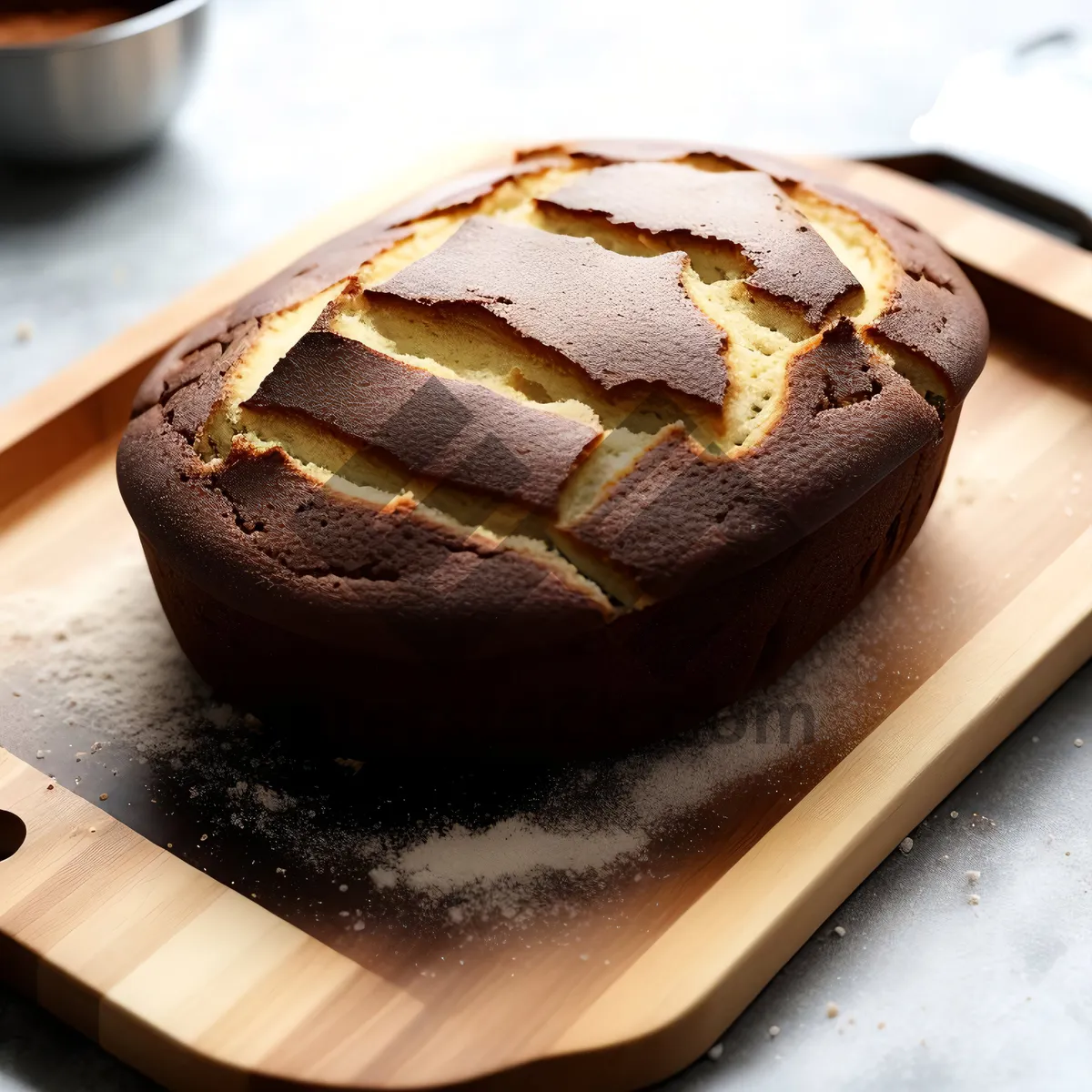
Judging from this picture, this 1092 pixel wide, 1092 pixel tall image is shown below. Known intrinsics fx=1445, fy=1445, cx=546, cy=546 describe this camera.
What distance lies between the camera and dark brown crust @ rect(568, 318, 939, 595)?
1718mm

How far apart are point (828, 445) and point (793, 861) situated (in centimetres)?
52

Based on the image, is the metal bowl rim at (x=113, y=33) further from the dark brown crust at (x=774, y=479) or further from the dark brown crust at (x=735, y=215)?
the dark brown crust at (x=774, y=479)

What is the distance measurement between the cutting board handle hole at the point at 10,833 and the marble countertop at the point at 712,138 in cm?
18

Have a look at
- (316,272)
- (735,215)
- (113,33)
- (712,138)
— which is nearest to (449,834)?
(316,272)

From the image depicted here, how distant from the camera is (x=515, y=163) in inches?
92.3

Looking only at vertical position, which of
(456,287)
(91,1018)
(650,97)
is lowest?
(91,1018)

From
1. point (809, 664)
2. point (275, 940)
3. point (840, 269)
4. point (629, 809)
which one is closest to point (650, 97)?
point (840, 269)

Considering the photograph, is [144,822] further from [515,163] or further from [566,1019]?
[515,163]

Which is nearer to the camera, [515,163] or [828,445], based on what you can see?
[828,445]

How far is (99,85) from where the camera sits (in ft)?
9.57

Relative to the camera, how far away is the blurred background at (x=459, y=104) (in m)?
2.99

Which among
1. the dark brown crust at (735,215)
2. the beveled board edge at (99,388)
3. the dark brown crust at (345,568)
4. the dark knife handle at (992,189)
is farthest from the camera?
the dark knife handle at (992,189)

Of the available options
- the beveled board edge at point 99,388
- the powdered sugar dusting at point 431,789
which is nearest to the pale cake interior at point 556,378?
the powdered sugar dusting at point 431,789

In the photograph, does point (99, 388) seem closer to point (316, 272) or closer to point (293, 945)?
point (316, 272)
